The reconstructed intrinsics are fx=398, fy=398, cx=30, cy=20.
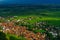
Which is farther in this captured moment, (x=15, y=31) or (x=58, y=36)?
(x=58, y=36)

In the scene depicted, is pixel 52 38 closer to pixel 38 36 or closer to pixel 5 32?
pixel 38 36

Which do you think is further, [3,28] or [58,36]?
[58,36]

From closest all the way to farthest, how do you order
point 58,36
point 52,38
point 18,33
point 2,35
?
point 2,35 < point 18,33 < point 52,38 < point 58,36

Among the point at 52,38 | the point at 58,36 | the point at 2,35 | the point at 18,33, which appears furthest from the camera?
the point at 58,36

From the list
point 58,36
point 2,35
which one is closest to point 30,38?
point 2,35

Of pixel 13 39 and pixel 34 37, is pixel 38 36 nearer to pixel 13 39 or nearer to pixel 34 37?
pixel 34 37

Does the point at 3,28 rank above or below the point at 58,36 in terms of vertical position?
above

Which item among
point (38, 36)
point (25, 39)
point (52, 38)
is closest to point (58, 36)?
point (52, 38)

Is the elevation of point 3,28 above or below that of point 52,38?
above
